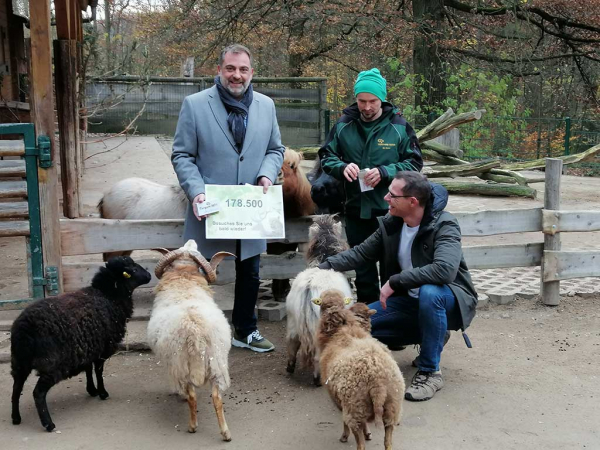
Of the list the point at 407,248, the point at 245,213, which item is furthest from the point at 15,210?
the point at 407,248

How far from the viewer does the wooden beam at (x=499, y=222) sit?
6.43 m

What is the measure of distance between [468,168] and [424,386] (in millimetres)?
9840

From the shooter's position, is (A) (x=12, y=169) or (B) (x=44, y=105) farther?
(A) (x=12, y=169)

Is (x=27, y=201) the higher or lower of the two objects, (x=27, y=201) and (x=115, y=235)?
the higher

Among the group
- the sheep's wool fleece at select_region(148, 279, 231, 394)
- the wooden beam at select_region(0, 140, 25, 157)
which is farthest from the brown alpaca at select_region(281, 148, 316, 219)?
the wooden beam at select_region(0, 140, 25, 157)

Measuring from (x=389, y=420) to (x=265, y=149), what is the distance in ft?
7.54

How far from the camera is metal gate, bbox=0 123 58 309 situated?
5.33 metres

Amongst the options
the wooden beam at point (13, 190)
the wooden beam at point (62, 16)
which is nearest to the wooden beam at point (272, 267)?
the wooden beam at point (13, 190)

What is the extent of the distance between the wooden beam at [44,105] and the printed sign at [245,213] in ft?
4.91

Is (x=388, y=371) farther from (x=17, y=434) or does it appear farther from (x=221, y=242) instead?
(x=17, y=434)

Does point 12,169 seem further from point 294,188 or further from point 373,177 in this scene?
point 373,177

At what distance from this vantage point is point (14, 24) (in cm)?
1552

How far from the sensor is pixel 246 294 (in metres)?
5.24

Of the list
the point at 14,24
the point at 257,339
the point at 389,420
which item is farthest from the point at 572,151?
the point at 389,420
